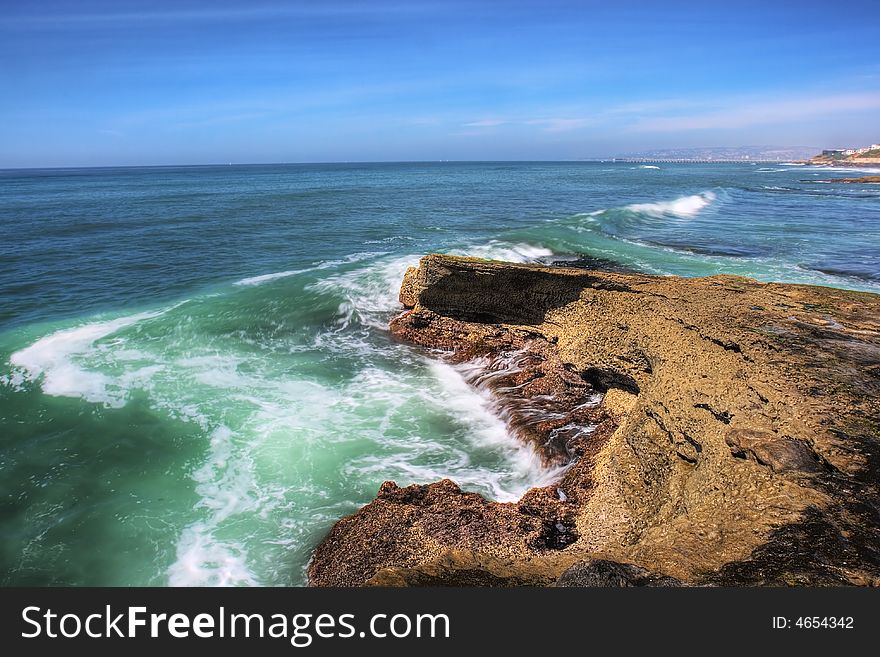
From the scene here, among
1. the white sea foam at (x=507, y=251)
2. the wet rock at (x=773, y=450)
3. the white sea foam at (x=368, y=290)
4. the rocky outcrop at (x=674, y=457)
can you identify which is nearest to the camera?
the rocky outcrop at (x=674, y=457)

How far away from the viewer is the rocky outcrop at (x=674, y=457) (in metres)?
3.93

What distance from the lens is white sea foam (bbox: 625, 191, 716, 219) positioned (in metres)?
33.3

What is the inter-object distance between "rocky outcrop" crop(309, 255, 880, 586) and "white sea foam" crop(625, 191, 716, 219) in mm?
27248

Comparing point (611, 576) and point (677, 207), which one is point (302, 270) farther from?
point (677, 207)

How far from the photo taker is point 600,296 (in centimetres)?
909

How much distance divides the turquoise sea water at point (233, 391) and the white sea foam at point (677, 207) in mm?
9274

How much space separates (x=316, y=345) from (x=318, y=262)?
794 cm

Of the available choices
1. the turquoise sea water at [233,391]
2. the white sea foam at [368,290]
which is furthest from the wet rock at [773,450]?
the white sea foam at [368,290]

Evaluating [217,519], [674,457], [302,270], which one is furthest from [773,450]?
[302,270]

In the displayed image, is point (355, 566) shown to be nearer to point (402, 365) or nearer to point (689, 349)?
point (689, 349)

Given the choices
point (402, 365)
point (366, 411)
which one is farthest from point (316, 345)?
point (366, 411)

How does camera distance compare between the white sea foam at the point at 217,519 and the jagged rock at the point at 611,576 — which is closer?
the jagged rock at the point at 611,576

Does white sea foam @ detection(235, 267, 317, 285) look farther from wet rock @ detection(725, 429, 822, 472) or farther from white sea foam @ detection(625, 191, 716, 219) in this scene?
white sea foam @ detection(625, 191, 716, 219)

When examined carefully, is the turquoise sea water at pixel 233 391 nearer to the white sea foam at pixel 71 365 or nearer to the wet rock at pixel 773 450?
the white sea foam at pixel 71 365
